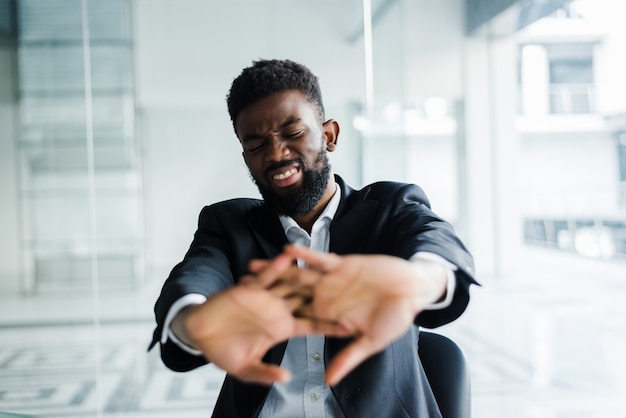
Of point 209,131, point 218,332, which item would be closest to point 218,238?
point 218,332

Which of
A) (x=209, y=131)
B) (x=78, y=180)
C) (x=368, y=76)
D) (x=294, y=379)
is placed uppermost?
(x=368, y=76)

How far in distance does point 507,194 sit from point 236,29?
13.4ft

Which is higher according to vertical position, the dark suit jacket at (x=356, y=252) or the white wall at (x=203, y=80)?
the white wall at (x=203, y=80)

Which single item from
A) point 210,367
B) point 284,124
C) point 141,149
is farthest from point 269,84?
point 141,149

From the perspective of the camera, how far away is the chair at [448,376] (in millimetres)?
1186

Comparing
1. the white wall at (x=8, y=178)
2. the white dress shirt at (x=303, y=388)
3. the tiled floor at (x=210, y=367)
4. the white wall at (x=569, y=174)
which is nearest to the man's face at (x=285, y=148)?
the white dress shirt at (x=303, y=388)

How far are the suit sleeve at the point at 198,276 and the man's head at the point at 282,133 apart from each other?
0.40 ft

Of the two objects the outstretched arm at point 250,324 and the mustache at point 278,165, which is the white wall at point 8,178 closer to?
the mustache at point 278,165

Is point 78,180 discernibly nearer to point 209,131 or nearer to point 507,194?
point 209,131

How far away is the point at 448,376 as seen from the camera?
1.19m

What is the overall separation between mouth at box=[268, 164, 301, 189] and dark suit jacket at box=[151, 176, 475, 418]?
103 mm

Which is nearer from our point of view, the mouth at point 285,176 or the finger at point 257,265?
the finger at point 257,265

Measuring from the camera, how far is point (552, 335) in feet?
15.5

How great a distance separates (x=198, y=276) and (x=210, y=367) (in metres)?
3.35
